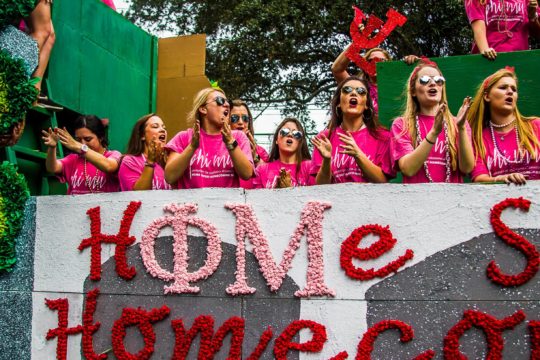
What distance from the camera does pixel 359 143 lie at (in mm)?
3918

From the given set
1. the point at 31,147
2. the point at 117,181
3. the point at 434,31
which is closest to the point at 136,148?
the point at 117,181

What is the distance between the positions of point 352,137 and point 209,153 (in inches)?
32.2

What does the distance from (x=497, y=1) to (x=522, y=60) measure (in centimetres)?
61

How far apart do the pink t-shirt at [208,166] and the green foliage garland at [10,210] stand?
0.87 meters

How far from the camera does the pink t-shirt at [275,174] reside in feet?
14.3

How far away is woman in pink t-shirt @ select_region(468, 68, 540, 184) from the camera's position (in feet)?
11.7

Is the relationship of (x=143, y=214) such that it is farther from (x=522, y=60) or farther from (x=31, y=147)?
(x=522, y=60)

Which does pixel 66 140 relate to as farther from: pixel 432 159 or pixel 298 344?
pixel 432 159

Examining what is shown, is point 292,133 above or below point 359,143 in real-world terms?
above

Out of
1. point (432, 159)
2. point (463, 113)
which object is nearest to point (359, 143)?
point (432, 159)

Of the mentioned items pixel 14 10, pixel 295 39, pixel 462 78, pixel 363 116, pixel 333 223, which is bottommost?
pixel 333 223

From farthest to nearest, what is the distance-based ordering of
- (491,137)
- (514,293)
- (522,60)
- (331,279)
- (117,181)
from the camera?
(117,181)
(522,60)
(491,137)
(331,279)
(514,293)

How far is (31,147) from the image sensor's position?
17.7 feet

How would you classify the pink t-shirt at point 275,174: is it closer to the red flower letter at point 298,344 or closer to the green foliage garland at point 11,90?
the red flower letter at point 298,344
